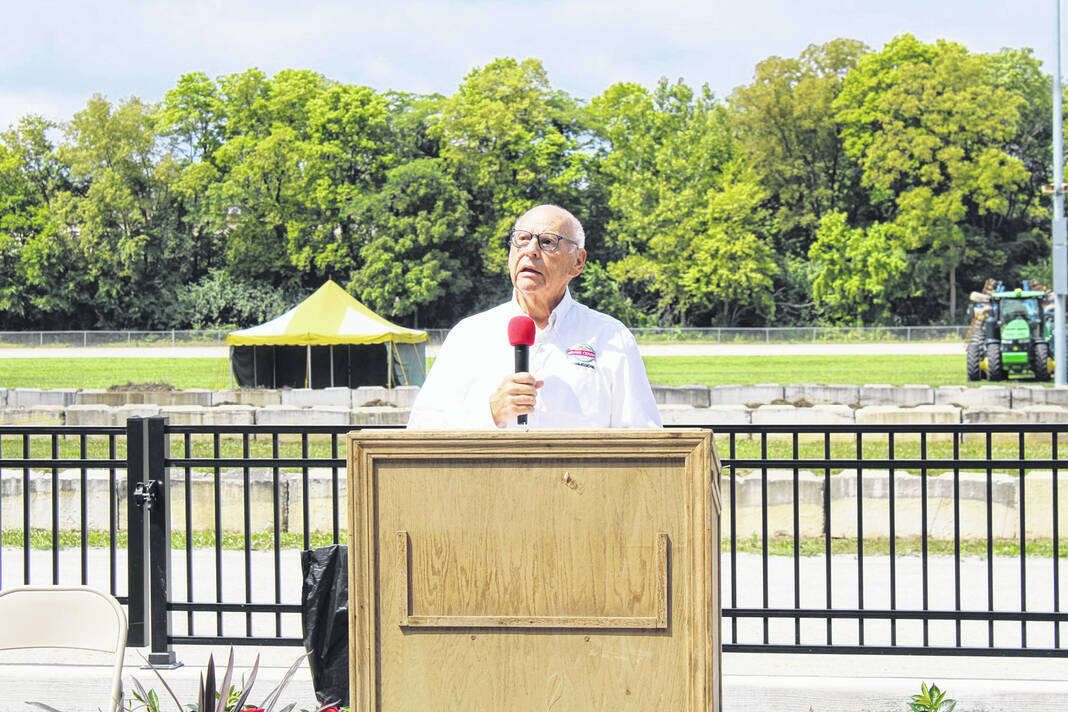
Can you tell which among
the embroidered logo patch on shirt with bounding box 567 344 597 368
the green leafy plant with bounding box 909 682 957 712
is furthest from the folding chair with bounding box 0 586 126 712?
the green leafy plant with bounding box 909 682 957 712

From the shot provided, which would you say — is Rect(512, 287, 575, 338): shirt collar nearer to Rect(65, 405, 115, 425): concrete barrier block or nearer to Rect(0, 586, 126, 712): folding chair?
Rect(0, 586, 126, 712): folding chair

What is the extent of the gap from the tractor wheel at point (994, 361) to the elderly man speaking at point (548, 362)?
26.2m

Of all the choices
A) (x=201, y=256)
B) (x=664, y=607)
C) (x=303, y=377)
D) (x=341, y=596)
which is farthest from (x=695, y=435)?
(x=201, y=256)

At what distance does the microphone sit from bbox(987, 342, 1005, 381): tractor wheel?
26.9 m

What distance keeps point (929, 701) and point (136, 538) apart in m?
3.57

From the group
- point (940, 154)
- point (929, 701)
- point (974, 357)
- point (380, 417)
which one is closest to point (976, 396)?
point (974, 357)

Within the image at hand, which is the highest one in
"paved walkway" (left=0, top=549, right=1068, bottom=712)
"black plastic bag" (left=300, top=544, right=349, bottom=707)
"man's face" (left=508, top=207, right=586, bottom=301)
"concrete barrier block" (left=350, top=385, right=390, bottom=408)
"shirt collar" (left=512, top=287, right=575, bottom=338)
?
"man's face" (left=508, top=207, right=586, bottom=301)

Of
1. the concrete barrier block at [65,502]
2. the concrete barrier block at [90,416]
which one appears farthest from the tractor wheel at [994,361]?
the concrete barrier block at [65,502]

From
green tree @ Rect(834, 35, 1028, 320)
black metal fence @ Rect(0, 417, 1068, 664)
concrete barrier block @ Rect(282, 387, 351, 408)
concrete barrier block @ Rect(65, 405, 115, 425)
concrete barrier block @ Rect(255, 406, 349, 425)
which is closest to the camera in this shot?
black metal fence @ Rect(0, 417, 1068, 664)

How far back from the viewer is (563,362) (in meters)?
3.57

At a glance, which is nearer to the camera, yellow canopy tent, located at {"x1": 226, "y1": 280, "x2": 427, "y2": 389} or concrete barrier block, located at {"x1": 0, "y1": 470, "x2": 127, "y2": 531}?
concrete barrier block, located at {"x1": 0, "y1": 470, "x2": 127, "y2": 531}

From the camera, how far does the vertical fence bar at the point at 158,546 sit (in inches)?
210

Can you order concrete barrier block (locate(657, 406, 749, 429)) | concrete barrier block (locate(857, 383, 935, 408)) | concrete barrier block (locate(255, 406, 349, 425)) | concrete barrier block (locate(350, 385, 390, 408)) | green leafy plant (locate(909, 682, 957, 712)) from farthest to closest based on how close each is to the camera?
concrete barrier block (locate(350, 385, 390, 408)) → concrete barrier block (locate(857, 383, 935, 408)) → concrete barrier block (locate(255, 406, 349, 425)) → concrete barrier block (locate(657, 406, 749, 429)) → green leafy plant (locate(909, 682, 957, 712))

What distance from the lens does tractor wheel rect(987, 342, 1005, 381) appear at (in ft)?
90.7
